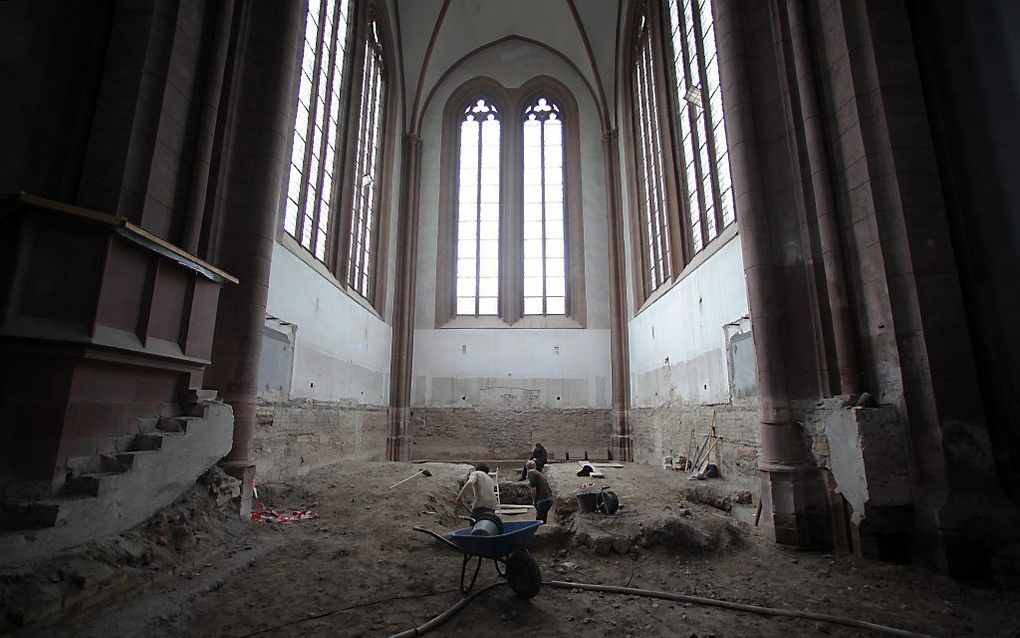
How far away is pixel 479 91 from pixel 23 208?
16.8 metres

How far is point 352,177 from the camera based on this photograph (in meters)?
11.9

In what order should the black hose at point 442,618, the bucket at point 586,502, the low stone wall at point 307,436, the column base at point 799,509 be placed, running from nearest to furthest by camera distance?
the black hose at point 442,618 < the column base at point 799,509 < the bucket at point 586,502 < the low stone wall at point 307,436

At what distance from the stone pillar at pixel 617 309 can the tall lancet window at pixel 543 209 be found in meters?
1.65

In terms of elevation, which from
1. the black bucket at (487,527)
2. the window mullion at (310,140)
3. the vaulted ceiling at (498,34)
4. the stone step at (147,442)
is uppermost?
the vaulted ceiling at (498,34)

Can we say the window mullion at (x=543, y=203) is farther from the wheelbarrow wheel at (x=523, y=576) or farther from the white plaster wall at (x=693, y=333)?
the wheelbarrow wheel at (x=523, y=576)

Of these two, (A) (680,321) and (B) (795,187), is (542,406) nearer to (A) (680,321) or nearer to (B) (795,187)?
(A) (680,321)

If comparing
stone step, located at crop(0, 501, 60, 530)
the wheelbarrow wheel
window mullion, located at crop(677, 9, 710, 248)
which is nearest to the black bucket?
the wheelbarrow wheel

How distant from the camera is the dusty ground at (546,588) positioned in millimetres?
3162

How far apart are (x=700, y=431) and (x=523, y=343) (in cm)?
740

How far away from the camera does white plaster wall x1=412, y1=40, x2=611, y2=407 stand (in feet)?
52.2

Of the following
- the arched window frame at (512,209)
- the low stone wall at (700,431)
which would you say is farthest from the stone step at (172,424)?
the arched window frame at (512,209)

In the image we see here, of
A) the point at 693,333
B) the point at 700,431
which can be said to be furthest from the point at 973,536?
the point at 693,333

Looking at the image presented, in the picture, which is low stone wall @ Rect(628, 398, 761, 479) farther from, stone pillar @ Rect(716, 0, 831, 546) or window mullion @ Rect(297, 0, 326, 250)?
window mullion @ Rect(297, 0, 326, 250)

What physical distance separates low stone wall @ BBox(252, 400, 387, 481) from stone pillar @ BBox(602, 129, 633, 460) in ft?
24.1
